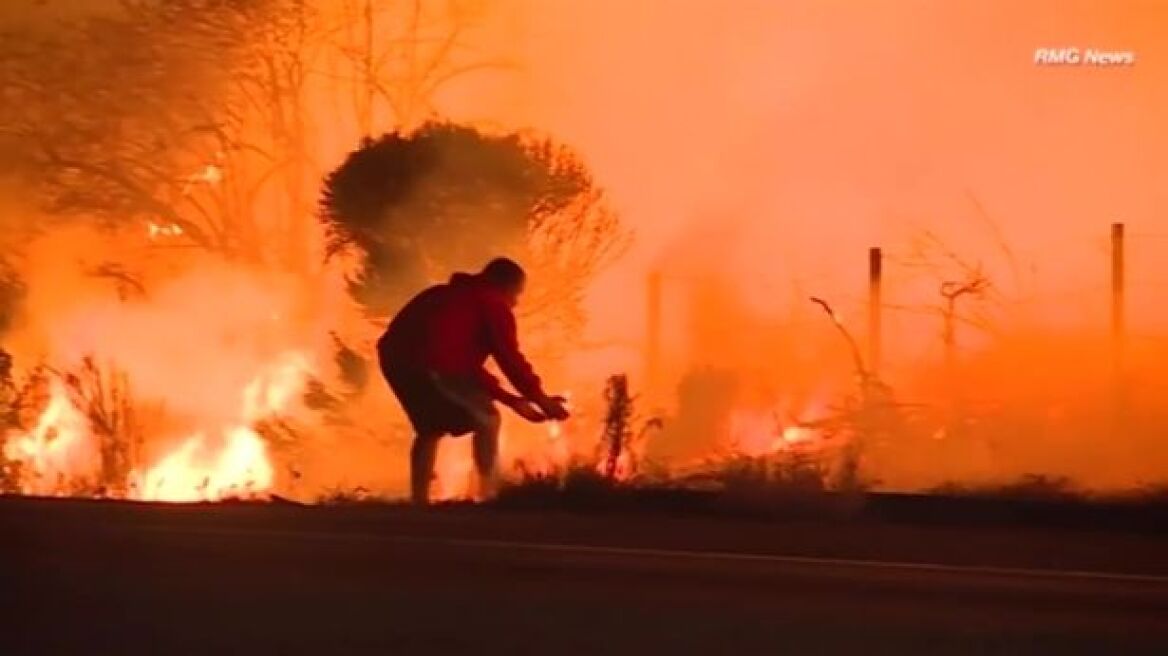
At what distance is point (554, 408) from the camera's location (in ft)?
60.8

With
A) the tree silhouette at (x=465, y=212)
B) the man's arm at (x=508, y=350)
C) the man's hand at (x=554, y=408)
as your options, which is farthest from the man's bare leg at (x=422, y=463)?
the tree silhouette at (x=465, y=212)

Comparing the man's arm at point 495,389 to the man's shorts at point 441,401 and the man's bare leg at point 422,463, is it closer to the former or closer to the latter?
the man's shorts at point 441,401

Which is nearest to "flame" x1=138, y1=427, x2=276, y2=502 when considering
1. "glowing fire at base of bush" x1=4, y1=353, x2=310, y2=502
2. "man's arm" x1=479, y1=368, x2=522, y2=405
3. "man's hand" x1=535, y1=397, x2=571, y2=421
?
"glowing fire at base of bush" x1=4, y1=353, x2=310, y2=502

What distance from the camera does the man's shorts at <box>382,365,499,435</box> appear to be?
17938 millimetres

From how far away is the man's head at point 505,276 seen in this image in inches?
715

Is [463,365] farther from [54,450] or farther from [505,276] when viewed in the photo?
[54,450]

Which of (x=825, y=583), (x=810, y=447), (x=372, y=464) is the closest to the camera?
(x=825, y=583)

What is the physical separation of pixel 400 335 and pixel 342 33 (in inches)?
131

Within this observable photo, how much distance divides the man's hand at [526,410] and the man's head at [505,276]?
864 mm

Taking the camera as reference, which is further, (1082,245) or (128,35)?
(128,35)

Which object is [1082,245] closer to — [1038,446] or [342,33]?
[1038,446]

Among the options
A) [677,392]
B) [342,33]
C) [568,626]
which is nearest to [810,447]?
[677,392]

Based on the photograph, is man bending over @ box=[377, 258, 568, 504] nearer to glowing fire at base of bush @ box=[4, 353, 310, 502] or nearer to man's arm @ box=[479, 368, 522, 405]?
man's arm @ box=[479, 368, 522, 405]

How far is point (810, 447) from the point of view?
18312mm
